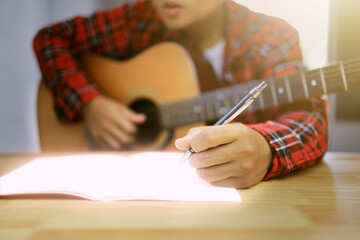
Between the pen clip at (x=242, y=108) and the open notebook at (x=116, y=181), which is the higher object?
the pen clip at (x=242, y=108)

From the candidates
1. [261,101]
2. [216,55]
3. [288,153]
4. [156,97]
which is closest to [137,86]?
[156,97]

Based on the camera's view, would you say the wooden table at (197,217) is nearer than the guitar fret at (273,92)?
Yes

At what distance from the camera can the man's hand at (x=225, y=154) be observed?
1.32 ft

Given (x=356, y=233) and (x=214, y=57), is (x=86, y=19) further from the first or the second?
(x=356, y=233)

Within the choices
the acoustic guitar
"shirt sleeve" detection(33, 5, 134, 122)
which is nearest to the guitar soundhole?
the acoustic guitar

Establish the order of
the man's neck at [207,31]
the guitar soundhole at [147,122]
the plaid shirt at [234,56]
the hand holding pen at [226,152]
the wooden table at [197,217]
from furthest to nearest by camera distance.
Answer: the man's neck at [207,31] < the guitar soundhole at [147,122] < the plaid shirt at [234,56] < the hand holding pen at [226,152] < the wooden table at [197,217]

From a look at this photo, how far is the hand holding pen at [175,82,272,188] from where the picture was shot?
0.40 metres

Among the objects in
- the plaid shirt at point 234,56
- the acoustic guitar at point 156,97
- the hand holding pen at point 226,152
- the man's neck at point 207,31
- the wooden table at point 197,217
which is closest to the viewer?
the wooden table at point 197,217

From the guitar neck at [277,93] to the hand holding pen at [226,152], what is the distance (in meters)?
0.16

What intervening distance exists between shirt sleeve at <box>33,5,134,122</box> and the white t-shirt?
0.83ft

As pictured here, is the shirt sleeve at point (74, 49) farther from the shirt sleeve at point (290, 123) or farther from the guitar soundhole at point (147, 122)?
the shirt sleeve at point (290, 123)

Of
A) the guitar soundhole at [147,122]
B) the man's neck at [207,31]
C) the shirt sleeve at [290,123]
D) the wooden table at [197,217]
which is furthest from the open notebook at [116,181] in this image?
the man's neck at [207,31]

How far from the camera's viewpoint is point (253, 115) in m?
0.73

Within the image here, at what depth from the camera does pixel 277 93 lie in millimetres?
558
